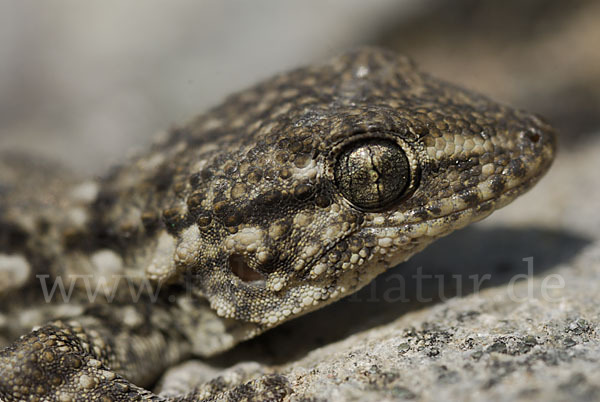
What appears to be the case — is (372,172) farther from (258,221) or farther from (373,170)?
(258,221)

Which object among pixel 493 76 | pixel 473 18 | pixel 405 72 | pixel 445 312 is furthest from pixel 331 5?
pixel 445 312

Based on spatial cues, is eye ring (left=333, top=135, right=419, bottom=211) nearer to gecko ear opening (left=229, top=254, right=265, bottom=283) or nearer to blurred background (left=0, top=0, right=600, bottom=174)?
gecko ear opening (left=229, top=254, right=265, bottom=283)

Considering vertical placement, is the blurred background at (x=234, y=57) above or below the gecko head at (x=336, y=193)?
above

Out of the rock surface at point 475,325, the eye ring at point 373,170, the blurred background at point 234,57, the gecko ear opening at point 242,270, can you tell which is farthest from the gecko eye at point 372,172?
the blurred background at point 234,57

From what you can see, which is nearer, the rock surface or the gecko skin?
the rock surface

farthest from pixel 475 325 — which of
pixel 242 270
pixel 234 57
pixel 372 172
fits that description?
pixel 234 57

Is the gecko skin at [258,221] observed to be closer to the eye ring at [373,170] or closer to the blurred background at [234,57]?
the eye ring at [373,170]

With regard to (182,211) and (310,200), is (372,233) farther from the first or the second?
(182,211)

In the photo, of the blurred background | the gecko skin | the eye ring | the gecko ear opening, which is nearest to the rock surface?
the gecko skin
